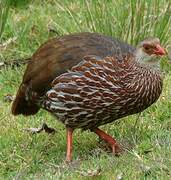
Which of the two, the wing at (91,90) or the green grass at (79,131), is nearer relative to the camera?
the green grass at (79,131)

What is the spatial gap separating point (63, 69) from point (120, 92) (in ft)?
1.77

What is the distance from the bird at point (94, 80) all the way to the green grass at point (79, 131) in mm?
275

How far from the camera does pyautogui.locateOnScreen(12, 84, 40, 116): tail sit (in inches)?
273

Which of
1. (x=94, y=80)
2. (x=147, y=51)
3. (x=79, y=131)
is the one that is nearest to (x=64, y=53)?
(x=94, y=80)

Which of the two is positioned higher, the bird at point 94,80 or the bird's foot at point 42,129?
the bird at point 94,80

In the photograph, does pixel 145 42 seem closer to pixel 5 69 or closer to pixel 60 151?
pixel 60 151

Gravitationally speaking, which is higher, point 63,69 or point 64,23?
point 63,69

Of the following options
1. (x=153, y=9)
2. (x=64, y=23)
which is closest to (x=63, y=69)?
(x=153, y=9)

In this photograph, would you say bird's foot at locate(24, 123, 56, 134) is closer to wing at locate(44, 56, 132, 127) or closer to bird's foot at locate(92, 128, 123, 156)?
bird's foot at locate(92, 128, 123, 156)

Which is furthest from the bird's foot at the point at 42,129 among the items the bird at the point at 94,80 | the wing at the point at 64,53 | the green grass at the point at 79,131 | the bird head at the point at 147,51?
the bird head at the point at 147,51

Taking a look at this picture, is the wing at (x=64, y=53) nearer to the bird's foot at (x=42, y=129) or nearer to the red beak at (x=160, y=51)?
the red beak at (x=160, y=51)

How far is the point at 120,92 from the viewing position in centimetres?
637

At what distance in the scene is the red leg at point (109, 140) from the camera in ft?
21.7

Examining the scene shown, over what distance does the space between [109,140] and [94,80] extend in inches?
24.7
